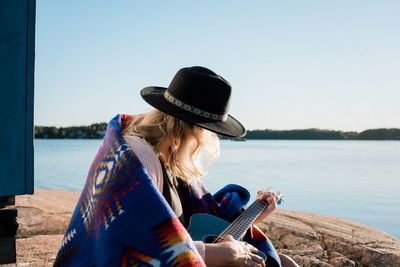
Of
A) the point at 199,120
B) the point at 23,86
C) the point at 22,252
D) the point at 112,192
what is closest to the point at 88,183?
the point at 112,192

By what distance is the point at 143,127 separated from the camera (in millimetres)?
2535

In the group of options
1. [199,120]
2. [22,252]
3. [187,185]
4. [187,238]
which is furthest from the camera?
[22,252]

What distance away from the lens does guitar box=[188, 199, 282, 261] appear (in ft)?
9.05

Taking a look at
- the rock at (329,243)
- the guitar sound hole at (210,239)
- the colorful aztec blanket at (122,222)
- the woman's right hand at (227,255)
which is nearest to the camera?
the colorful aztec blanket at (122,222)

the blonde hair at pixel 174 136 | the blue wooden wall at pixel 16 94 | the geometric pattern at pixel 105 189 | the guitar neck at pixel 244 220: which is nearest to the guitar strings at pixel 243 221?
the guitar neck at pixel 244 220

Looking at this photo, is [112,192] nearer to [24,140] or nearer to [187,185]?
[187,185]

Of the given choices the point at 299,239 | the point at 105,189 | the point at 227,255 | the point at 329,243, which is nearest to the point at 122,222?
the point at 105,189

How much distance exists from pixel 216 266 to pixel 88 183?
713 mm

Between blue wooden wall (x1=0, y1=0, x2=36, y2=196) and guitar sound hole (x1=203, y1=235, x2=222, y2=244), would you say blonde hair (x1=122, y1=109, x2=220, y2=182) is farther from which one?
blue wooden wall (x1=0, y1=0, x2=36, y2=196)

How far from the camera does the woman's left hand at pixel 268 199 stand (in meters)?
3.18

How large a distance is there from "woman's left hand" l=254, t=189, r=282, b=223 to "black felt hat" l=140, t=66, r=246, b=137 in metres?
0.65

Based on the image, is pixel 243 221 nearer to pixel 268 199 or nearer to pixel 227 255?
pixel 268 199

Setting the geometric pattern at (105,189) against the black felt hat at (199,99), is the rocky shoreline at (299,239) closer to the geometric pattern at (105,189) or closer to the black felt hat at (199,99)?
the geometric pattern at (105,189)

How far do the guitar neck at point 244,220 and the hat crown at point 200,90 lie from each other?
63cm
